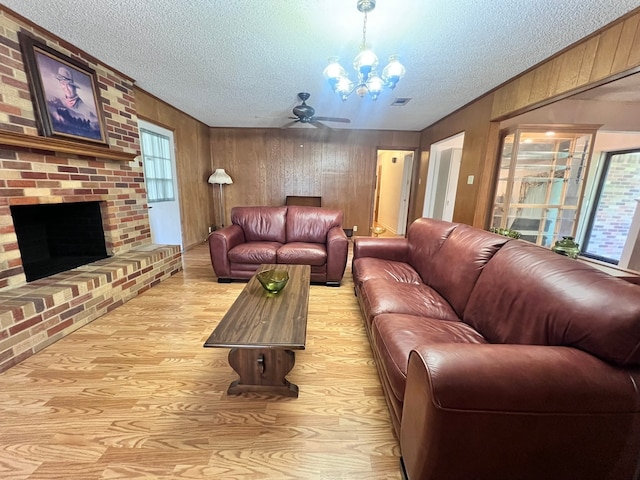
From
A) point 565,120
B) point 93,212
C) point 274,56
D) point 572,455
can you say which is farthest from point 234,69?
point 565,120

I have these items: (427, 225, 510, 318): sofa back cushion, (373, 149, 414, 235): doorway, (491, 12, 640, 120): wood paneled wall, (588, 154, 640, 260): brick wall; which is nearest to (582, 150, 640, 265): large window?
(588, 154, 640, 260): brick wall

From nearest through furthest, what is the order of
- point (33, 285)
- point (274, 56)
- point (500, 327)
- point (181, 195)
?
1. point (500, 327)
2. point (33, 285)
3. point (274, 56)
4. point (181, 195)

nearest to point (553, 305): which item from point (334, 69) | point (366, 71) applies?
point (366, 71)

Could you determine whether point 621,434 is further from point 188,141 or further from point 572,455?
point 188,141

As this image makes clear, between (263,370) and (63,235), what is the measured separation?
106 inches

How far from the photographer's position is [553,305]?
0.99 m

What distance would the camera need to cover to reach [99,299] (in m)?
2.10

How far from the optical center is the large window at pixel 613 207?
11.3 ft

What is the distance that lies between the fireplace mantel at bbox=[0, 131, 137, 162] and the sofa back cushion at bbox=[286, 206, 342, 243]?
1.91 meters

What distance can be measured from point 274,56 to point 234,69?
52 cm

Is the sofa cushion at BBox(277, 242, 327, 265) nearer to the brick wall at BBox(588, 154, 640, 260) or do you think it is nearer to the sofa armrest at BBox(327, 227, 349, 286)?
the sofa armrest at BBox(327, 227, 349, 286)

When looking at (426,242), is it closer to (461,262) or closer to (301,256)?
(461,262)

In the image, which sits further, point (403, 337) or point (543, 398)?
point (403, 337)

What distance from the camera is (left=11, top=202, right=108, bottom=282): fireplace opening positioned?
2.33 metres
